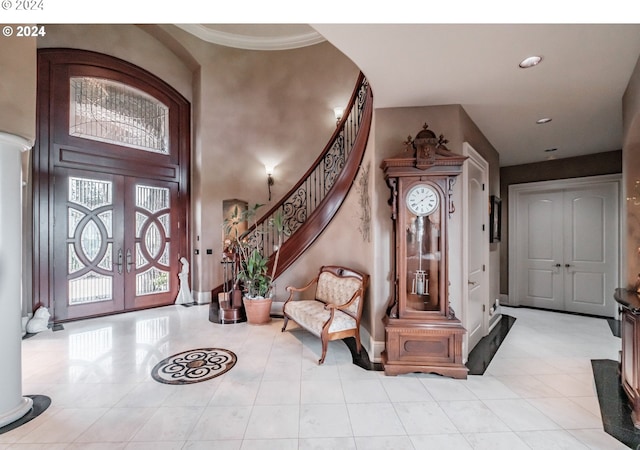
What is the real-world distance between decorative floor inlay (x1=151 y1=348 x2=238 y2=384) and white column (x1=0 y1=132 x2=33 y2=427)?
0.98 metres

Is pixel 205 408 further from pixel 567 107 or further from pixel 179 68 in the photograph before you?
pixel 179 68

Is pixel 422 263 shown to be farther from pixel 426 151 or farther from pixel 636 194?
pixel 636 194

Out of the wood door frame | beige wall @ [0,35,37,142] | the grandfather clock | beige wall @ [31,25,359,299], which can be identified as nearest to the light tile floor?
the grandfather clock

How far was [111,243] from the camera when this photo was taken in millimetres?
4949

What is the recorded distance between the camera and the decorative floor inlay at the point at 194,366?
276 cm

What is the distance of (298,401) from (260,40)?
6.90 m

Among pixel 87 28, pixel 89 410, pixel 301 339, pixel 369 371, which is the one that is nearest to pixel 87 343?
pixel 89 410

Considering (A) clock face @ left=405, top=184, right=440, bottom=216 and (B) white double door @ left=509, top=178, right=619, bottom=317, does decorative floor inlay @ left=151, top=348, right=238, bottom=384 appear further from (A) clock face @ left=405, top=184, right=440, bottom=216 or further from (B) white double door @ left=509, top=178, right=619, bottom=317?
(B) white double door @ left=509, top=178, right=619, bottom=317

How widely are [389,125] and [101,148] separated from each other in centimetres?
496

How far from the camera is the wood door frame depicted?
4.29 metres

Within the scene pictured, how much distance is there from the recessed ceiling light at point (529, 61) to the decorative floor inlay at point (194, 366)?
3.94 m

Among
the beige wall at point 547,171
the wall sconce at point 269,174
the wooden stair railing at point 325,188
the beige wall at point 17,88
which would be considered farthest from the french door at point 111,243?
the beige wall at point 547,171

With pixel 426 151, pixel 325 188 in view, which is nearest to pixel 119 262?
pixel 325 188

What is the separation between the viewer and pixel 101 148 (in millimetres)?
4895
